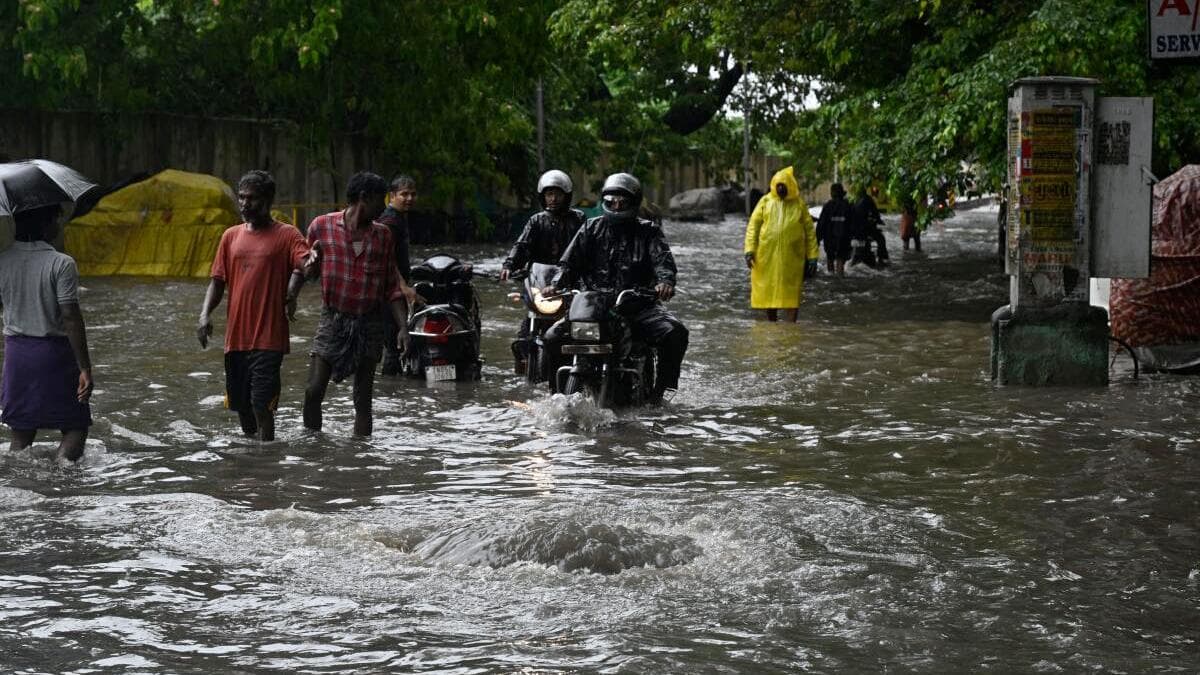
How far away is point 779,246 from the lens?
18406 millimetres

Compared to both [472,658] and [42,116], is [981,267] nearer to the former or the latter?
[42,116]

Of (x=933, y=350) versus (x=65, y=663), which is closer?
(x=65, y=663)

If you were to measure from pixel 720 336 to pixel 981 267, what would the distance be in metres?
13.7

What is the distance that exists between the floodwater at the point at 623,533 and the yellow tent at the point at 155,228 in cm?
1175

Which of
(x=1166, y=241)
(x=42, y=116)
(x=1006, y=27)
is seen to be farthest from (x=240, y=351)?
(x=42, y=116)

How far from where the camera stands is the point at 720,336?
1706cm

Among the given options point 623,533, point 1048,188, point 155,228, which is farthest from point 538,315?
point 155,228

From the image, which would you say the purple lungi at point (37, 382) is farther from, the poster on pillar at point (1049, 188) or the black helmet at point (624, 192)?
the poster on pillar at point (1049, 188)

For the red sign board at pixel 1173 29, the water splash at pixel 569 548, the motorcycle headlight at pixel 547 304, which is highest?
the red sign board at pixel 1173 29

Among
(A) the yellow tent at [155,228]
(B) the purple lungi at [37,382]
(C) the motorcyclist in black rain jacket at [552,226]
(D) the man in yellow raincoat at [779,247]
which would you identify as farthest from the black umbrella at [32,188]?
(A) the yellow tent at [155,228]

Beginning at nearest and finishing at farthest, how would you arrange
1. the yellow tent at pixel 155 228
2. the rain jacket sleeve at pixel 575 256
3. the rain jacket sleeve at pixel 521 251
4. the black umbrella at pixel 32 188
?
the black umbrella at pixel 32 188 < the rain jacket sleeve at pixel 575 256 < the rain jacket sleeve at pixel 521 251 < the yellow tent at pixel 155 228

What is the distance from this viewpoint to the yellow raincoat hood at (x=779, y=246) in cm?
1841

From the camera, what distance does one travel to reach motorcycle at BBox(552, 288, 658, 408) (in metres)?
11.0

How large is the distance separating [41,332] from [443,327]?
4.52 m
